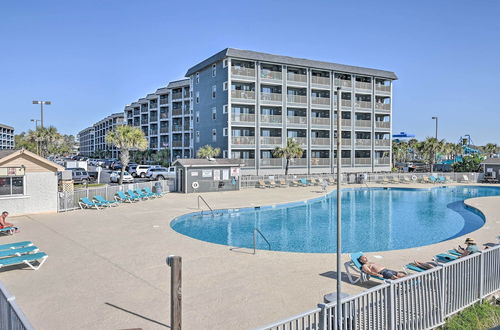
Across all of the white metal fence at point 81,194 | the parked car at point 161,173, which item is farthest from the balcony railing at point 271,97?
the white metal fence at point 81,194

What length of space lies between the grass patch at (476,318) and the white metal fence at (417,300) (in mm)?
134

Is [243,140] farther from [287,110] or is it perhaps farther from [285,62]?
[285,62]

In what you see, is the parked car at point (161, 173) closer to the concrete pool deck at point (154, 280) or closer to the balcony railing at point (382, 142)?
the concrete pool deck at point (154, 280)

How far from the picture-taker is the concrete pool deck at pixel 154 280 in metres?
7.67

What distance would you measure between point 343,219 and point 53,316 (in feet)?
62.2

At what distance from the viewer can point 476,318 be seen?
26.5ft

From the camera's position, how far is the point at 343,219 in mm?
23531

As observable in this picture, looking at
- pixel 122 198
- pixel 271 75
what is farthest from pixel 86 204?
pixel 271 75

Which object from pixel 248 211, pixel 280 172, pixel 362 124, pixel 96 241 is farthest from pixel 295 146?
pixel 96 241

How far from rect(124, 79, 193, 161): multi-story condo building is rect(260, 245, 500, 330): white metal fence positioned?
1916 inches

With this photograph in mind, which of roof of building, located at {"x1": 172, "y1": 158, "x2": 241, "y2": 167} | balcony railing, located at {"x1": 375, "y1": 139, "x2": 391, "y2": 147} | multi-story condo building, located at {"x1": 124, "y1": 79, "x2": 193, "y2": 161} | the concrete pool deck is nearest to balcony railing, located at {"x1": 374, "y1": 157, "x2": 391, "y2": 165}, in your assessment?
balcony railing, located at {"x1": 375, "y1": 139, "x2": 391, "y2": 147}

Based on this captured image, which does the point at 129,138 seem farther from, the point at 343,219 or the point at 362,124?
the point at 362,124

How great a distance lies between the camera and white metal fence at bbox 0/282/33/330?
16.2 ft

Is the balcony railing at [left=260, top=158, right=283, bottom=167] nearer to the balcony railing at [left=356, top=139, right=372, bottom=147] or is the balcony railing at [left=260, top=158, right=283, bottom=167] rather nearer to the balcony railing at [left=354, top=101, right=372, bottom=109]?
the balcony railing at [left=356, top=139, right=372, bottom=147]
